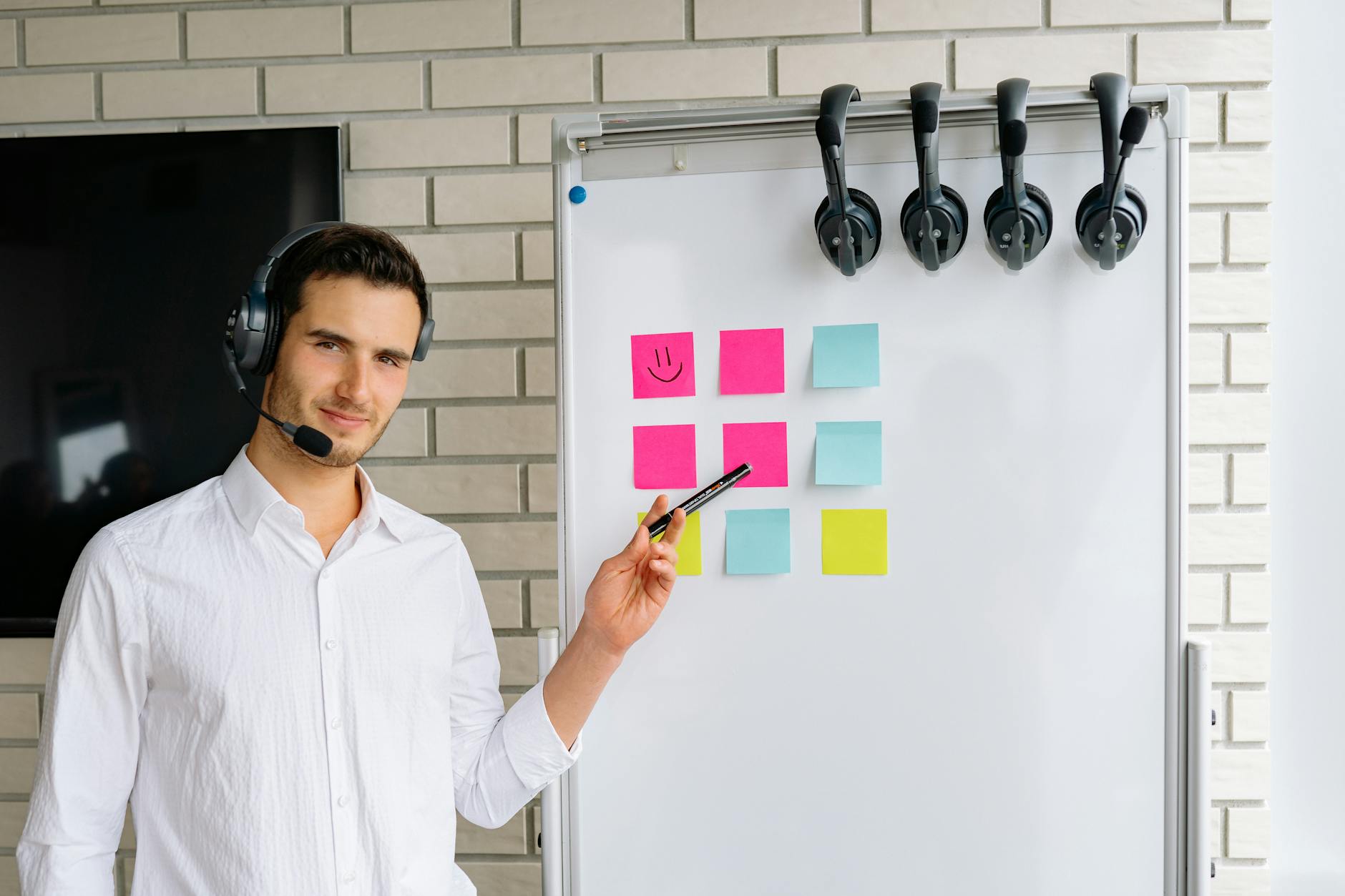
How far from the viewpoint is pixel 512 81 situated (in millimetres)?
1390

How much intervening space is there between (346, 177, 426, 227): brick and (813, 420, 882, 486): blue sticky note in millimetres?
835

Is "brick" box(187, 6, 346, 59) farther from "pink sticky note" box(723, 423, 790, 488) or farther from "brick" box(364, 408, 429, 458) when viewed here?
"pink sticky note" box(723, 423, 790, 488)

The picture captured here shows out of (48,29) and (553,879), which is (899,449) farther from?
(48,29)

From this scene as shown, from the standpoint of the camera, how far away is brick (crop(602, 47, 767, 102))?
4.48ft

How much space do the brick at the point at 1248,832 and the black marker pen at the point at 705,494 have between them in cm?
95

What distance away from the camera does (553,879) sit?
1033mm

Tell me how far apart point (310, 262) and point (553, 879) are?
0.81 m

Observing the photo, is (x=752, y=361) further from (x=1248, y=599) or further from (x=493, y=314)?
(x=1248, y=599)

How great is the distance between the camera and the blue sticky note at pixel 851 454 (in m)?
1.01

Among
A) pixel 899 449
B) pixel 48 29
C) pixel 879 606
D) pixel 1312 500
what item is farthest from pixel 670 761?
pixel 48 29

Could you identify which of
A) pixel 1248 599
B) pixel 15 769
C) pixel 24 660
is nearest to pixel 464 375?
pixel 24 660

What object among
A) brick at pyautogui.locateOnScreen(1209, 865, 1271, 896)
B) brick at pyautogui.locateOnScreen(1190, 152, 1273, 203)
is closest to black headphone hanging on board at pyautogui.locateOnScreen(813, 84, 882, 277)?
brick at pyautogui.locateOnScreen(1190, 152, 1273, 203)

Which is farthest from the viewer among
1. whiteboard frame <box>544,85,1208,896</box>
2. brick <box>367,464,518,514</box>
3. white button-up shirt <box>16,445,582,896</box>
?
brick <box>367,464,518,514</box>

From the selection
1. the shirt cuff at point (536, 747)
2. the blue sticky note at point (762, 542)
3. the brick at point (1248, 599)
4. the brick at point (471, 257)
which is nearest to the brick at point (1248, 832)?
the brick at point (1248, 599)
